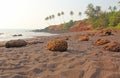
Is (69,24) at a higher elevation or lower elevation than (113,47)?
higher

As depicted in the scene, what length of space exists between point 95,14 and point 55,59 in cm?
8090

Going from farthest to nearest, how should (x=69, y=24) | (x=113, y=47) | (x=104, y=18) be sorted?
1. (x=69, y=24)
2. (x=104, y=18)
3. (x=113, y=47)

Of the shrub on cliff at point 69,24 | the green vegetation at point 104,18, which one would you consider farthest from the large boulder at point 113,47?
the shrub on cliff at point 69,24

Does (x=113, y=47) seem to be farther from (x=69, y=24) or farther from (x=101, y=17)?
(x=69, y=24)

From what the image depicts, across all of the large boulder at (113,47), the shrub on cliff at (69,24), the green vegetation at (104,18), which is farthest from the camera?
the shrub on cliff at (69,24)

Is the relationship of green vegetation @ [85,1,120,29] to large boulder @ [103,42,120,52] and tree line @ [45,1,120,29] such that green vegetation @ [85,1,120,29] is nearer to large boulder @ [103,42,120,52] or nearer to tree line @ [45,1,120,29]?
tree line @ [45,1,120,29]

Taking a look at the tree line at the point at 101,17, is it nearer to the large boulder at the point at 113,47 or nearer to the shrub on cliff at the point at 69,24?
the shrub on cliff at the point at 69,24

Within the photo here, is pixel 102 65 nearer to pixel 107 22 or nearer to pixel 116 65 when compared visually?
pixel 116 65

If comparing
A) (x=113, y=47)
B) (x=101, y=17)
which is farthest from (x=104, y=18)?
(x=113, y=47)

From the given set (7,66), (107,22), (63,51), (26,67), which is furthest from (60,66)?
(107,22)

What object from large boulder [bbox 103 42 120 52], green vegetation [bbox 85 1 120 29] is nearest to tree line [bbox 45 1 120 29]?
green vegetation [bbox 85 1 120 29]

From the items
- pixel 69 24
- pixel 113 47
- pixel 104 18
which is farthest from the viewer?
pixel 69 24

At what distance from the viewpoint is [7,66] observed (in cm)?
622

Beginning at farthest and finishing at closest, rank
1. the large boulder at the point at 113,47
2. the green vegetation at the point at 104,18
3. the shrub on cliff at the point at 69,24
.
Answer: the shrub on cliff at the point at 69,24, the green vegetation at the point at 104,18, the large boulder at the point at 113,47
